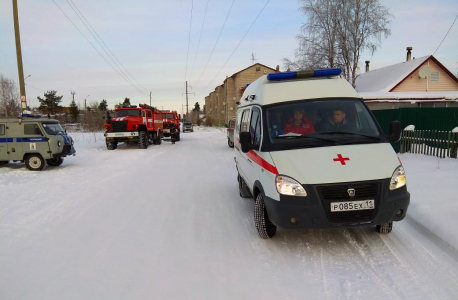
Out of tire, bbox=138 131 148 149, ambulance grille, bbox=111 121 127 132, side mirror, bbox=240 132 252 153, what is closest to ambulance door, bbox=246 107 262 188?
side mirror, bbox=240 132 252 153

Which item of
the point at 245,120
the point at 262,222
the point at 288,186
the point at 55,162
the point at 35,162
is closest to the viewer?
the point at 288,186

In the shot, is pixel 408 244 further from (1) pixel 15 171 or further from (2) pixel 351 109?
(1) pixel 15 171

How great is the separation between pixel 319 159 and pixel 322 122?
2.81ft

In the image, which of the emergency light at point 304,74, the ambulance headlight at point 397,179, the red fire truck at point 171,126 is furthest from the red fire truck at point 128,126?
the ambulance headlight at point 397,179

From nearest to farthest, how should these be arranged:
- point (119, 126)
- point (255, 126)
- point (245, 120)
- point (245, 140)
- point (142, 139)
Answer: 1. point (245, 140)
2. point (255, 126)
3. point (245, 120)
4. point (119, 126)
5. point (142, 139)

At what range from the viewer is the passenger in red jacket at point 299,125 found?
4395mm

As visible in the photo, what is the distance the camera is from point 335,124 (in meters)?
4.45

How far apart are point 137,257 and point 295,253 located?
204 cm

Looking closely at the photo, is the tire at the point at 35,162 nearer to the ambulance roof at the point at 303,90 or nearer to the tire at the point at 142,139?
the tire at the point at 142,139

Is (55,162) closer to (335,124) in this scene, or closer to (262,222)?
(262,222)

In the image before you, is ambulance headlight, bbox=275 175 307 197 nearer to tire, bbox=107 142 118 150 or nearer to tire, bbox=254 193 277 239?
tire, bbox=254 193 277 239

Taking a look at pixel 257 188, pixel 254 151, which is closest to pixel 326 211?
pixel 257 188

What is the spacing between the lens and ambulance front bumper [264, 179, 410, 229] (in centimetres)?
360

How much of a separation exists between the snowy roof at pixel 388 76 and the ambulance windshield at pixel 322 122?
81.2 ft
